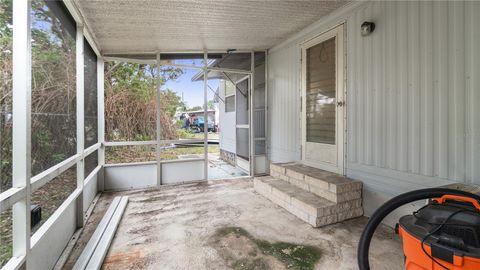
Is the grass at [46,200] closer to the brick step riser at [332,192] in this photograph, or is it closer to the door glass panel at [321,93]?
the brick step riser at [332,192]

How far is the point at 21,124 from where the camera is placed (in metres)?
1.54

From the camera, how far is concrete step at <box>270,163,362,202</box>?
9.41 feet

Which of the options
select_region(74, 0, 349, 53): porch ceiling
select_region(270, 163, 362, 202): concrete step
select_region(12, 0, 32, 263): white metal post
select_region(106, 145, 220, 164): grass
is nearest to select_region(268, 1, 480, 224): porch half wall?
select_region(270, 163, 362, 202): concrete step

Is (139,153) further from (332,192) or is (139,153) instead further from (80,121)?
(332,192)

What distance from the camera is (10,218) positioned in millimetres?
1452

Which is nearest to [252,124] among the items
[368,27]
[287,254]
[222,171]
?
[222,171]

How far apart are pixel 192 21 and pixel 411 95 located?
287 centimetres

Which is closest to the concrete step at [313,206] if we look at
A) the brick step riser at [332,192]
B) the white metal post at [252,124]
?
the brick step riser at [332,192]

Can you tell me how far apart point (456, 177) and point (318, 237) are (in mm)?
1366

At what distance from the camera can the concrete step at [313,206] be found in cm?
274

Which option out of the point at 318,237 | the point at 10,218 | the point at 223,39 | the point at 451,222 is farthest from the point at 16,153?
the point at 223,39

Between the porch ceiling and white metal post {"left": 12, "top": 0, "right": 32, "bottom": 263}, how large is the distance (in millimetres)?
1501

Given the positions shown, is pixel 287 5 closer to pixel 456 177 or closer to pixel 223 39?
pixel 223 39

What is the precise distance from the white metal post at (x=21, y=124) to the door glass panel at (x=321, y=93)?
3.34m
